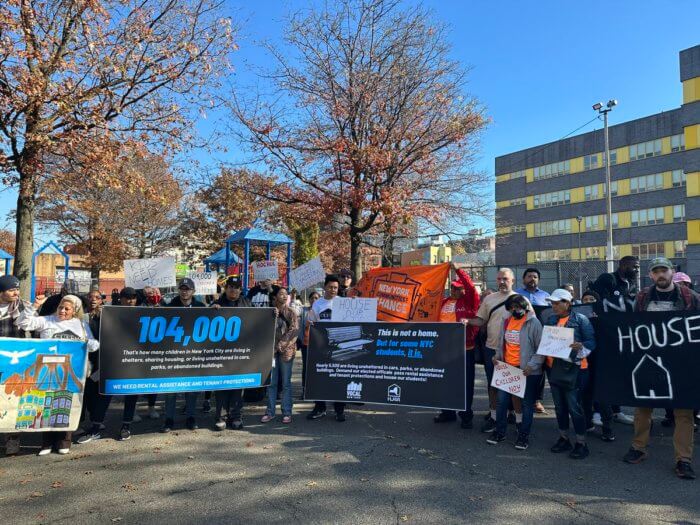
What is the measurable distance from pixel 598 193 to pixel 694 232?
20.3 meters

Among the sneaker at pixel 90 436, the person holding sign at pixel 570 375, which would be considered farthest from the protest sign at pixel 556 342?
the sneaker at pixel 90 436

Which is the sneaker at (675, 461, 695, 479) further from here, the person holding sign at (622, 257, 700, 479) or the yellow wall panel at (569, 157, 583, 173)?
the yellow wall panel at (569, 157, 583, 173)

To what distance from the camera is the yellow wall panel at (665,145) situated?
5278 cm

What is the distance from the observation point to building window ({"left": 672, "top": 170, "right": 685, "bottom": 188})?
168ft

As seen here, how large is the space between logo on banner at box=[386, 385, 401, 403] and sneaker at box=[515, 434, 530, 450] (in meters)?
1.49

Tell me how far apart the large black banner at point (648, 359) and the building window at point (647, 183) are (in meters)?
56.6

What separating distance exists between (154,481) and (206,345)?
2.05 meters

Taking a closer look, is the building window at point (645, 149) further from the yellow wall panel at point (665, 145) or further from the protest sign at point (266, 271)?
the protest sign at point (266, 271)

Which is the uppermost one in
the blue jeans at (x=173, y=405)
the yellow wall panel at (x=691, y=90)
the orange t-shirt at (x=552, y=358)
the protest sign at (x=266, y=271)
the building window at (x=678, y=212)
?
the yellow wall panel at (x=691, y=90)

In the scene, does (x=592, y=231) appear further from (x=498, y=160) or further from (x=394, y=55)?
(x=394, y=55)

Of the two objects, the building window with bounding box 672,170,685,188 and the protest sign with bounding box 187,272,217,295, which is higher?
the building window with bounding box 672,170,685,188

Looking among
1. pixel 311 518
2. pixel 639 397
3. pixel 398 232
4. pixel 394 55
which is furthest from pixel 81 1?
pixel 639 397

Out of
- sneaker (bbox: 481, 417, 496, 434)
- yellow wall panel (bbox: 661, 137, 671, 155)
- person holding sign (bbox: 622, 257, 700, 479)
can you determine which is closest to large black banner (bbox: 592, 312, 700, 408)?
person holding sign (bbox: 622, 257, 700, 479)

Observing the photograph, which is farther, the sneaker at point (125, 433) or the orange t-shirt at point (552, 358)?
the sneaker at point (125, 433)
